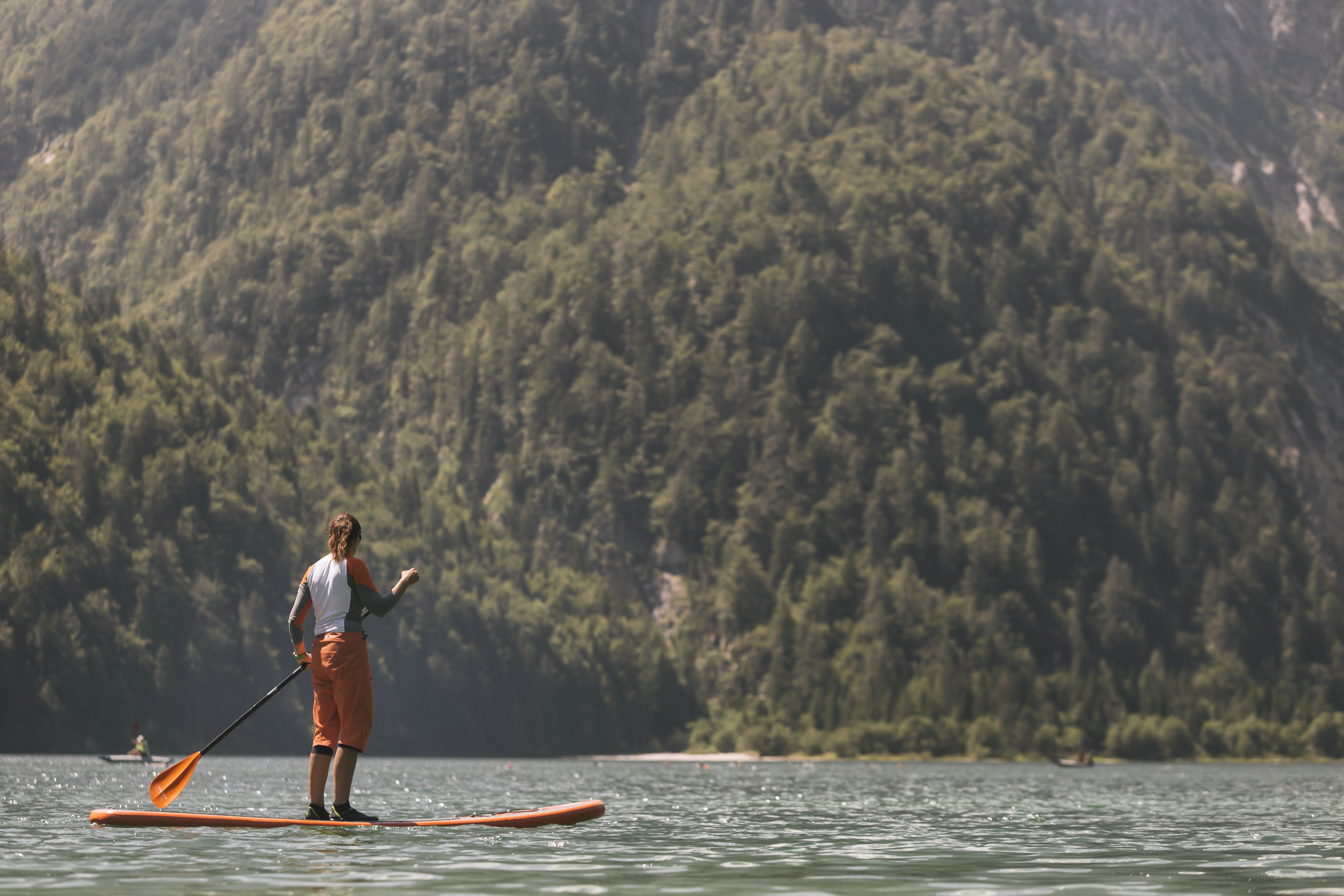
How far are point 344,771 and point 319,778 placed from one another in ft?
1.72

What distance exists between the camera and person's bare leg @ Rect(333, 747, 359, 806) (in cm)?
2984

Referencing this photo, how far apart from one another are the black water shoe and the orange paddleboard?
126 millimetres

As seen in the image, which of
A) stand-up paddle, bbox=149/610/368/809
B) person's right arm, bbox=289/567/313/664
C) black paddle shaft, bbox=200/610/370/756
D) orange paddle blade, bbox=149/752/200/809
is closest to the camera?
black paddle shaft, bbox=200/610/370/756

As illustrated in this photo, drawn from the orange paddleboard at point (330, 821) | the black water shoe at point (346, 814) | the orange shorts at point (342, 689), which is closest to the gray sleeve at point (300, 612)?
the orange shorts at point (342, 689)

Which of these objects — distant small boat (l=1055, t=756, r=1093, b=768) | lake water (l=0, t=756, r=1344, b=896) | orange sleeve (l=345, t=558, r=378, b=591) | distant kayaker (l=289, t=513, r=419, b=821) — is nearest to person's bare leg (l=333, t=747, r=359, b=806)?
distant kayaker (l=289, t=513, r=419, b=821)

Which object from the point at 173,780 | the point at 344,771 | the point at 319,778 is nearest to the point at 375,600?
the point at 344,771

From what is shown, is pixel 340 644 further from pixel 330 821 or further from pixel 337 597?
pixel 330 821

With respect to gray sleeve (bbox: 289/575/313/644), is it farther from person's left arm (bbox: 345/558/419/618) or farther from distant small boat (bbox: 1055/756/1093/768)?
distant small boat (bbox: 1055/756/1093/768)

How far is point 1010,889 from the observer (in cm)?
2280

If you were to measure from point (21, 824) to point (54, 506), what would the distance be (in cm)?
15964

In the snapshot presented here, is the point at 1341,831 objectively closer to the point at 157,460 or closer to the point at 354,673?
the point at 354,673

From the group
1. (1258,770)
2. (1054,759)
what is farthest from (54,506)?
(1258,770)

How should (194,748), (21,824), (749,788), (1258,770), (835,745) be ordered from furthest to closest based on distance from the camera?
(835,745)
(194,748)
(1258,770)
(749,788)
(21,824)

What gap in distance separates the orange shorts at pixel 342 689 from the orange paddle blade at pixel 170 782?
3.21m
